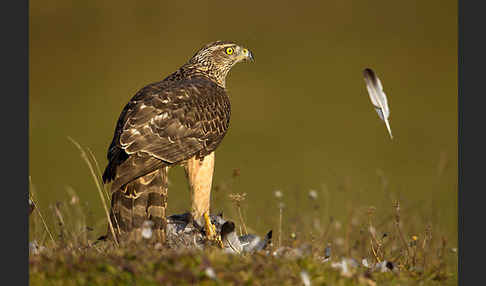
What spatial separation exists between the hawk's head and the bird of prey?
0.76m

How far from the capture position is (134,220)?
275 inches

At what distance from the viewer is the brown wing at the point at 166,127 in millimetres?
6988

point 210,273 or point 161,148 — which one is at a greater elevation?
point 161,148

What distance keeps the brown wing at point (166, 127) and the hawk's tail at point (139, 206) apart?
238 millimetres

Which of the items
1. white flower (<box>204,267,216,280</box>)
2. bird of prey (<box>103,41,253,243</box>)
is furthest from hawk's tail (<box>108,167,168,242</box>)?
white flower (<box>204,267,216,280</box>)

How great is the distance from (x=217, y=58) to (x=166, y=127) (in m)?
2.37

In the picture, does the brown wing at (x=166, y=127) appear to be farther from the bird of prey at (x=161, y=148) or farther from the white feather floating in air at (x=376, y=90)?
the white feather floating in air at (x=376, y=90)

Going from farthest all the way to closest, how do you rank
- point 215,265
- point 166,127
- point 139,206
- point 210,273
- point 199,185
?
point 199,185 → point 166,127 → point 139,206 → point 215,265 → point 210,273

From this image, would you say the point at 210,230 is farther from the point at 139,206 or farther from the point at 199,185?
the point at 139,206

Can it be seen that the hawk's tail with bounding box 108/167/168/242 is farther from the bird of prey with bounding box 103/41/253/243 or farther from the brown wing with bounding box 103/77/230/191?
the brown wing with bounding box 103/77/230/191

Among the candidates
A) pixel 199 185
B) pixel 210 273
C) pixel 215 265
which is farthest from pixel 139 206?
pixel 210 273

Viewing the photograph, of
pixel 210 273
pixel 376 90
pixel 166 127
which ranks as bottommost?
pixel 210 273

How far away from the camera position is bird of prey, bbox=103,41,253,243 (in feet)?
22.9

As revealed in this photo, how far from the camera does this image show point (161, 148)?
7148 mm
